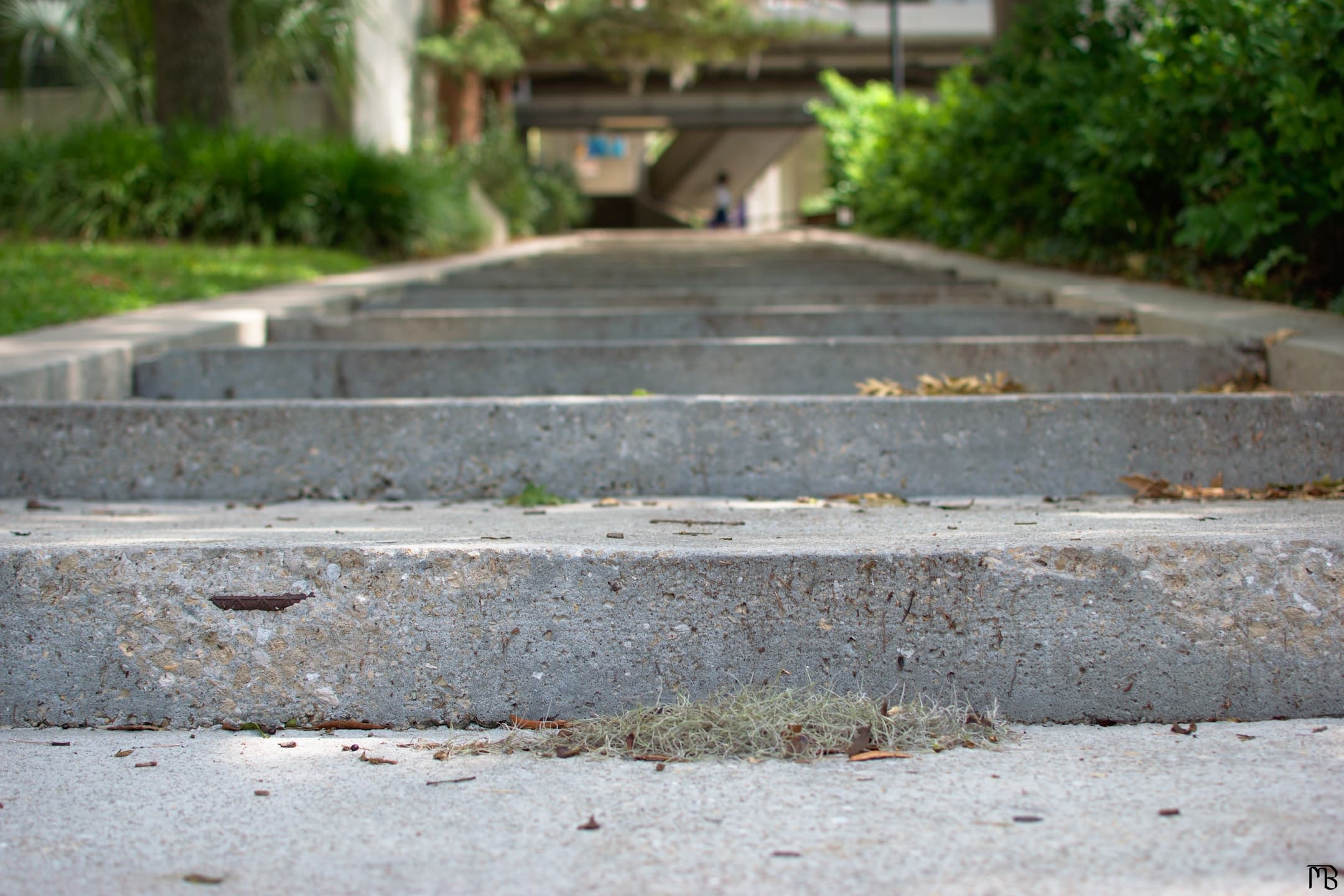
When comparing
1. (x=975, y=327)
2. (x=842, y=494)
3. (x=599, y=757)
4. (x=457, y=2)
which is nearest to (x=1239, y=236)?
(x=975, y=327)

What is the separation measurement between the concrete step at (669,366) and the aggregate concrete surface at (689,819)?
79.3 inches

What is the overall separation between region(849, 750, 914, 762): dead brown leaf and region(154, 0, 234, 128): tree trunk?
8.52 m

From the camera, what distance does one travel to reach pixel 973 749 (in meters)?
1.64

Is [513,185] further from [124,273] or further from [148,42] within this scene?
[124,273]

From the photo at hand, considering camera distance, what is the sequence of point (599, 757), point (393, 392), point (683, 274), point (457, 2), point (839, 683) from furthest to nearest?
point (457, 2) < point (683, 274) < point (393, 392) < point (839, 683) < point (599, 757)

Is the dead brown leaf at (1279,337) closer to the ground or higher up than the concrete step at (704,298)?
closer to the ground

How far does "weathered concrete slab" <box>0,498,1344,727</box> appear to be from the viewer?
1.76 m

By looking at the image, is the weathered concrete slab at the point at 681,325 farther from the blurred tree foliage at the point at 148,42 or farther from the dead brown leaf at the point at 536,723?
the blurred tree foliage at the point at 148,42

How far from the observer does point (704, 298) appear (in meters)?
5.54

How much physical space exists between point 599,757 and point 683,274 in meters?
5.64

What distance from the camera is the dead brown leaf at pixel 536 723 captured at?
177cm

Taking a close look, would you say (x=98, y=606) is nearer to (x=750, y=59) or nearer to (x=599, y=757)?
(x=599, y=757)

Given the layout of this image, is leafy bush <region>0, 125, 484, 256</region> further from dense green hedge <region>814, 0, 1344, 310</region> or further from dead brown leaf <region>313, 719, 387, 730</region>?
dead brown leaf <region>313, 719, 387, 730</region>

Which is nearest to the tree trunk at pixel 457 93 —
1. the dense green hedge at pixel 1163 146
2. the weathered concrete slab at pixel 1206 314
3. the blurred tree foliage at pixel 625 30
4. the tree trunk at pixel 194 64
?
the blurred tree foliage at pixel 625 30
